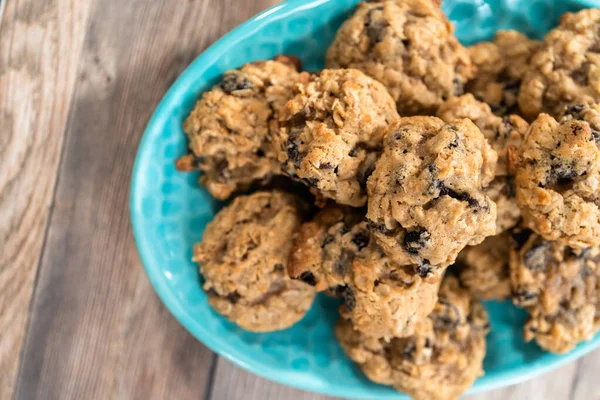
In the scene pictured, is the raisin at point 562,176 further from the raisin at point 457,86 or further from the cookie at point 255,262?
the cookie at point 255,262

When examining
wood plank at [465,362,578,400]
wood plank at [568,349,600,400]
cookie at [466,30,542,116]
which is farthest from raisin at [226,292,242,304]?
wood plank at [568,349,600,400]

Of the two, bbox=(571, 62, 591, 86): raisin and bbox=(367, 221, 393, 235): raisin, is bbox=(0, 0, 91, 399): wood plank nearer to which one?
bbox=(367, 221, 393, 235): raisin

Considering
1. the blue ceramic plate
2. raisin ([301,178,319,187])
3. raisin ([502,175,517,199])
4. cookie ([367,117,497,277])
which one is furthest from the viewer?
the blue ceramic plate

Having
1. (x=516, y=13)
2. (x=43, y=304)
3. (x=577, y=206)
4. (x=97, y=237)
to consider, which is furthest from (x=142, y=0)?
(x=577, y=206)

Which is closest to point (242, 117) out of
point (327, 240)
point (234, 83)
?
point (234, 83)

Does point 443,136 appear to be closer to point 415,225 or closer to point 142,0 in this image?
point 415,225

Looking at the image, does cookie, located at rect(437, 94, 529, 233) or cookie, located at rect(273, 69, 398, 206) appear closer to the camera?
cookie, located at rect(273, 69, 398, 206)

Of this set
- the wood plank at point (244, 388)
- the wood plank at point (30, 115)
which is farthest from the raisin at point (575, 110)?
the wood plank at point (30, 115)
